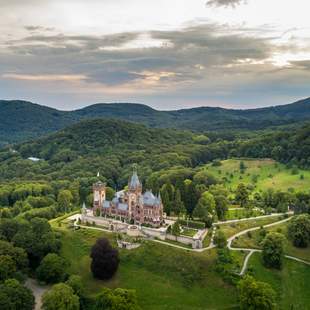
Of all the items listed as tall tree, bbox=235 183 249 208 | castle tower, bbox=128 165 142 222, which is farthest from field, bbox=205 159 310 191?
castle tower, bbox=128 165 142 222

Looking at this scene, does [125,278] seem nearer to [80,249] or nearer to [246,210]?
[80,249]

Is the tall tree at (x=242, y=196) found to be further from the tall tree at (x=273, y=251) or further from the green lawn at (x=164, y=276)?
the green lawn at (x=164, y=276)

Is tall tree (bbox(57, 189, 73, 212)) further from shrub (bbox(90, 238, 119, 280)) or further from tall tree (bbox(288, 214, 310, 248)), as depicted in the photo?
tall tree (bbox(288, 214, 310, 248))

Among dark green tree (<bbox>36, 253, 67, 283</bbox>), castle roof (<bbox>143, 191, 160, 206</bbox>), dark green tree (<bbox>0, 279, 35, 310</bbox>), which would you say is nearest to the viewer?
dark green tree (<bbox>0, 279, 35, 310</bbox>)

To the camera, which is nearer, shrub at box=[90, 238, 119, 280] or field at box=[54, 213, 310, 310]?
field at box=[54, 213, 310, 310]

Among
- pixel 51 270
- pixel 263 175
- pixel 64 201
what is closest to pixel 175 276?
pixel 51 270

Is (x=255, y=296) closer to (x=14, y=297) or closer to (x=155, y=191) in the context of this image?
(x=14, y=297)
